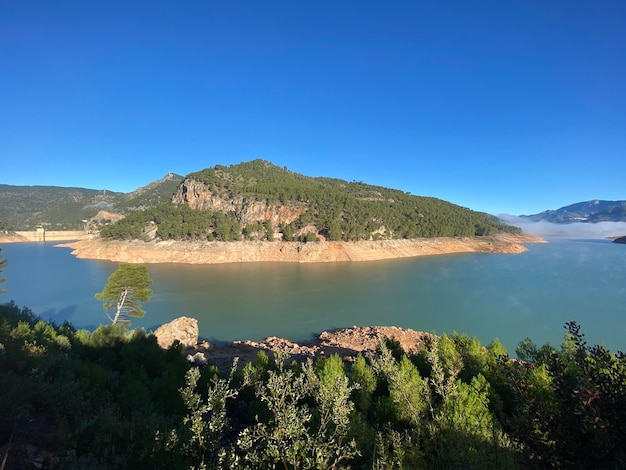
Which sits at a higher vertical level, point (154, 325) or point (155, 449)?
point (155, 449)

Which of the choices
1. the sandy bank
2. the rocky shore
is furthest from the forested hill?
the rocky shore

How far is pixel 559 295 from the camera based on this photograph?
36.7 meters

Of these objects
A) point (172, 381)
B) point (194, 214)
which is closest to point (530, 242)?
point (194, 214)

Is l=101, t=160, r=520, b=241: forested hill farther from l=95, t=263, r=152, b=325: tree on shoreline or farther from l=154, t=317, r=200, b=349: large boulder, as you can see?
l=154, t=317, r=200, b=349: large boulder

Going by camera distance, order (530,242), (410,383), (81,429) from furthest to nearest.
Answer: (530,242) → (410,383) → (81,429)

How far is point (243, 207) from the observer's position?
287ft

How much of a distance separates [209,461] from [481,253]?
85.5m

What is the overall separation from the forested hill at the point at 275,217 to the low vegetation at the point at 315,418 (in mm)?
65371

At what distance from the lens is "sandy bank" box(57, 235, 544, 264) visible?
6725 centimetres

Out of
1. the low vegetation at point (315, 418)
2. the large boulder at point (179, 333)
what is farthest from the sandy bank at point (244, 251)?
the low vegetation at point (315, 418)

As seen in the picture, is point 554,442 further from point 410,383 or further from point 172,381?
point 172,381

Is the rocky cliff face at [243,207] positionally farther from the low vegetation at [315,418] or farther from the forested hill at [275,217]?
the low vegetation at [315,418]

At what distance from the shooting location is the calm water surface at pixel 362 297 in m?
28.1

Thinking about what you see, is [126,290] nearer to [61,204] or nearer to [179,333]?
[179,333]
